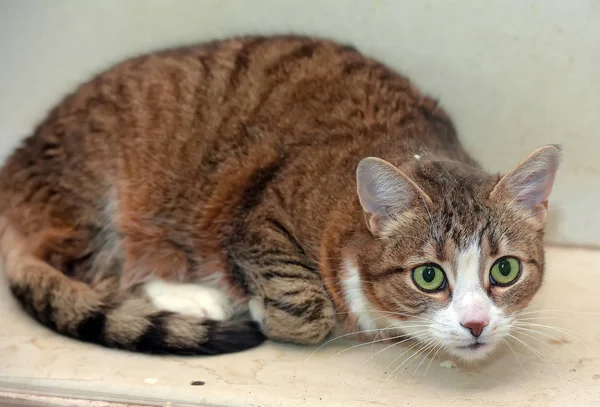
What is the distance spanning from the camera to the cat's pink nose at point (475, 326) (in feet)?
5.32

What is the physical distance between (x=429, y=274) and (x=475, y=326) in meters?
0.18

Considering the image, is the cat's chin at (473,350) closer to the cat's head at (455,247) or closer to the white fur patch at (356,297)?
the cat's head at (455,247)

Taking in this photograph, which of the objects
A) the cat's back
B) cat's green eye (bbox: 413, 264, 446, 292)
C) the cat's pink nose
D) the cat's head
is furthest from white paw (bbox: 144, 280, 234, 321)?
the cat's pink nose

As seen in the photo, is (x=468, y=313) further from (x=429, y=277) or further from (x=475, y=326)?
(x=429, y=277)

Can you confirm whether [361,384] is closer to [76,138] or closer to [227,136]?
[227,136]

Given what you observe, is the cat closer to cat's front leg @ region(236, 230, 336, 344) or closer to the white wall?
cat's front leg @ region(236, 230, 336, 344)

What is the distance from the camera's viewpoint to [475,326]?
1628mm

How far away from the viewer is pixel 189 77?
92.4 inches

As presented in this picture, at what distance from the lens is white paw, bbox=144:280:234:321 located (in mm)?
2154

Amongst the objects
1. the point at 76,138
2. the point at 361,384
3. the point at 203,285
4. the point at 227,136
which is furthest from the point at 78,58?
the point at 361,384

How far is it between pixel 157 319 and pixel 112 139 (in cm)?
70

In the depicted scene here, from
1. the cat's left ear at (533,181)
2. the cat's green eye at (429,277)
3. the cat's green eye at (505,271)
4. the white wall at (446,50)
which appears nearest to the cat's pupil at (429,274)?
the cat's green eye at (429,277)

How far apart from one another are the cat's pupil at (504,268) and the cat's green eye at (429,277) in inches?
6.2

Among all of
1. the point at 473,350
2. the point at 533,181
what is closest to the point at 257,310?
the point at 473,350
